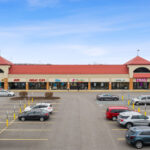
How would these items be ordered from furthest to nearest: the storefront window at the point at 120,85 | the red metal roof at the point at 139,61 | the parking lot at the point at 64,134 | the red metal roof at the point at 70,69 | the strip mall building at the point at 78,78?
the storefront window at the point at 120,85 < the red metal roof at the point at 70,69 < the strip mall building at the point at 78,78 < the red metal roof at the point at 139,61 < the parking lot at the point at 64,134

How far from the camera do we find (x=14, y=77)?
211 ft

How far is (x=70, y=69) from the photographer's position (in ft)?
220

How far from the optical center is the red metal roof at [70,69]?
65.4m

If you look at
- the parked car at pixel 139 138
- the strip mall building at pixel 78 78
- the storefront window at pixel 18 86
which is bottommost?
the parked car at pixel 139 138

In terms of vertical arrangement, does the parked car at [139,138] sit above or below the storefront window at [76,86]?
below

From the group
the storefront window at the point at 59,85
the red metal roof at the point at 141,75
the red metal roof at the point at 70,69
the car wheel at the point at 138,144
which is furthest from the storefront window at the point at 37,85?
the car wheel at the point at 138,144

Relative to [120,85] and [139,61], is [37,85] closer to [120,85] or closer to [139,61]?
[120,85]

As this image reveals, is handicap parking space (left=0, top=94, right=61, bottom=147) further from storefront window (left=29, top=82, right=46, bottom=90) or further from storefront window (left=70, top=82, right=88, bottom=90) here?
storefront window (left=29, top=82, right=46, bottom=90)

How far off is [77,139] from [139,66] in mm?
49876

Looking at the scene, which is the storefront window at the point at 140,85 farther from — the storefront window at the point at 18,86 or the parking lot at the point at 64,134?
the parking lot at the point at 64,134

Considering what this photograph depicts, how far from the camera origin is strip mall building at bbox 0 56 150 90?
64125 millimetres

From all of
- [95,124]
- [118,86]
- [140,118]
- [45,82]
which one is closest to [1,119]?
[95,124]

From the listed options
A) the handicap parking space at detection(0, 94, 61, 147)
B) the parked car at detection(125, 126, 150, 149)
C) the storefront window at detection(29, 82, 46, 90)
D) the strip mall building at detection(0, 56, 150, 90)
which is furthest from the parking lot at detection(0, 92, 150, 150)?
the storefront window at detection(29, 82, 46, 90)

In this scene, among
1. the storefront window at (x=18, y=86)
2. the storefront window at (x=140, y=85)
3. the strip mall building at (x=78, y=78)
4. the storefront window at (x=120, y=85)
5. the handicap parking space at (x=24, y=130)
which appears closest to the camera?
the handicap parking space at (x=24, y=130)
